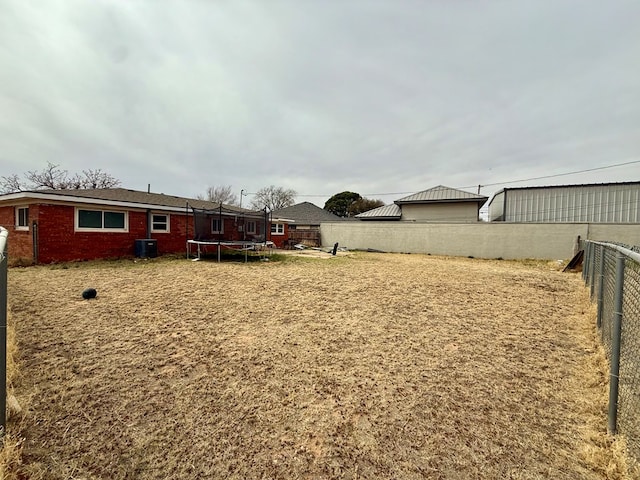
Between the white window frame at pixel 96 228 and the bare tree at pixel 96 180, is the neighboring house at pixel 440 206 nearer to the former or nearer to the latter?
the white window frame at pixel 96 228

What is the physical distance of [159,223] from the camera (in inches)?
497

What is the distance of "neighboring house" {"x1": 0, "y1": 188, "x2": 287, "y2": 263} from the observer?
9250 millimetres

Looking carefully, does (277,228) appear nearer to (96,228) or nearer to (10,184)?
(96,228)

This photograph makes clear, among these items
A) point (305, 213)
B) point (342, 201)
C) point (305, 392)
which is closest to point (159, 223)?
point (305, 392)

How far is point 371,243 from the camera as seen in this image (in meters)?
20.4

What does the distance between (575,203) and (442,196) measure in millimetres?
8635

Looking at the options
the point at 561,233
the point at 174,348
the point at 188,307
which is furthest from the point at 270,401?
the point at 561,233

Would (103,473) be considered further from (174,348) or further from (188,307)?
(188,307)

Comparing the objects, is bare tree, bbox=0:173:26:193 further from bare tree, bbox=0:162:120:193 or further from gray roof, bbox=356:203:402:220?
gray roof, bbox=356:203:402:220

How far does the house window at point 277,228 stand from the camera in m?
20.8

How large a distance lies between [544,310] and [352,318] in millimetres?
3672

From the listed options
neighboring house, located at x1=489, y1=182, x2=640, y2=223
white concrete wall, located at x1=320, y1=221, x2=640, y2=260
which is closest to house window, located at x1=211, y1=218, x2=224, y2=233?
white concrete wall, located at x1=320, y1=221, x2=640, y2=260

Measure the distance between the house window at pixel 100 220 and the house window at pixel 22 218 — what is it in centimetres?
149

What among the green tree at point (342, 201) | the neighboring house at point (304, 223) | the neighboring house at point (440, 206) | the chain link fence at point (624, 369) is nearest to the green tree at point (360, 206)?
the green tree at point (342, 201)
